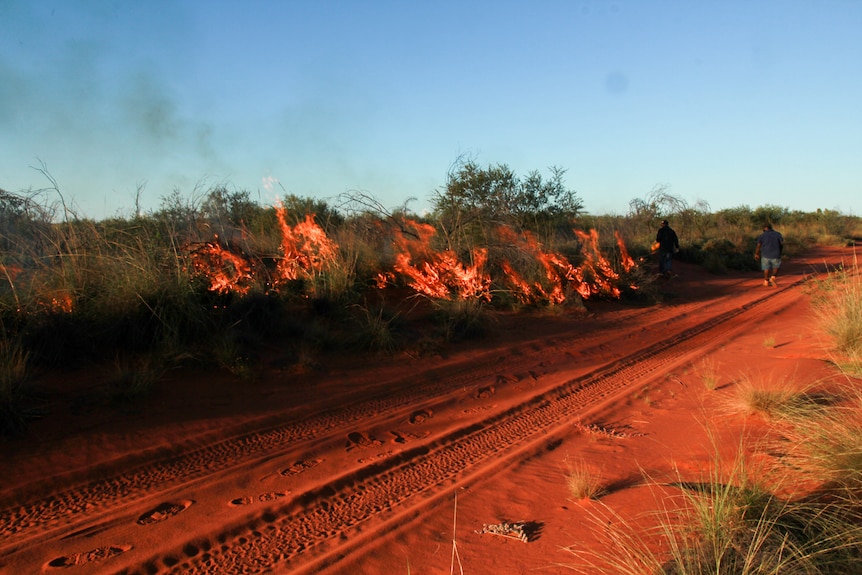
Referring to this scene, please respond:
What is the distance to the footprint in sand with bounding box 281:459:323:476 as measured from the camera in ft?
18.0

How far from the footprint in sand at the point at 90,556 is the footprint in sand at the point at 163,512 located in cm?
37

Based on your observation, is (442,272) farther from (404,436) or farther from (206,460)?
(206,460)

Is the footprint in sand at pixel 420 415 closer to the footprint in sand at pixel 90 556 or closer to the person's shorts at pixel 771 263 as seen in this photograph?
the footprint in sand at pixel 90 556

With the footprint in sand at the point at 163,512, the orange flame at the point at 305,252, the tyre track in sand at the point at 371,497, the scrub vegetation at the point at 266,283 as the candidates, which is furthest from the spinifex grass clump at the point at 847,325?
the orange flame at the point at 305,252

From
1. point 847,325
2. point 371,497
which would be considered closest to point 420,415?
point 371,497

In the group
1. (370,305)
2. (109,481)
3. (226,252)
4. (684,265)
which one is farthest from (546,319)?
(684,265)

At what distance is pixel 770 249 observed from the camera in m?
20.0

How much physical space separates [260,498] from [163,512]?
2.39ft

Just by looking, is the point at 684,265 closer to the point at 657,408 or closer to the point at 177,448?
the point at 657,408

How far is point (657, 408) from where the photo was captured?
24.7 ft

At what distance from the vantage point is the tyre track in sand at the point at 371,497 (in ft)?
13.1

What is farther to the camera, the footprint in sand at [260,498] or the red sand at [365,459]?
the footprint in sand at [260,498]

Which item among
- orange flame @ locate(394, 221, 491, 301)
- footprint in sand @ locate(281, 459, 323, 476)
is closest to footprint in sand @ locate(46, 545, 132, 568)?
footprint in sand @ locate(281, 459, 323, 476)

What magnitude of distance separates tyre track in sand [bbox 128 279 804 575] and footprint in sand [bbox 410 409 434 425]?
626mm
